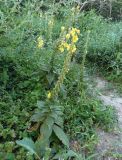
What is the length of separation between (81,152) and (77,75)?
1.23 m

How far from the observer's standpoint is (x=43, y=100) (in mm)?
4266

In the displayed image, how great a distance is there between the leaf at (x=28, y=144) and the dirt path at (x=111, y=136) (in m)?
0.83

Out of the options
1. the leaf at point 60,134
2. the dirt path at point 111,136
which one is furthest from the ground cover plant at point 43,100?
the dirt path at point 111,136

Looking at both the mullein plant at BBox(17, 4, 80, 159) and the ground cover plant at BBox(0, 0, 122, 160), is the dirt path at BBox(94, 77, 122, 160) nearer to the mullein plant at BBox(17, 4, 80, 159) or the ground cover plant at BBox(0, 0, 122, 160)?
the ground cover plant at BBox(0, 0, 122, 160)

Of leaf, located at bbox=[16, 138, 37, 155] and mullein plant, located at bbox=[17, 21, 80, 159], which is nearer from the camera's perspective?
leaf, located at bbox=[16, 138, 37, 155]

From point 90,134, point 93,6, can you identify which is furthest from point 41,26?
point 93,6

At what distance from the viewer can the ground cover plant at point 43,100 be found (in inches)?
144

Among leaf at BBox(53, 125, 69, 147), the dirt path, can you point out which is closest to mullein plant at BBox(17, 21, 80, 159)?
leaf at BBox(53, 125, 69, 147)

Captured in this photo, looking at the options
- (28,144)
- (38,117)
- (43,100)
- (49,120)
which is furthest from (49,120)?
(43,100)

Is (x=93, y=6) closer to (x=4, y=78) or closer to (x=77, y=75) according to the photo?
(x=77, y=75)

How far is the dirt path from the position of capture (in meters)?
4.00

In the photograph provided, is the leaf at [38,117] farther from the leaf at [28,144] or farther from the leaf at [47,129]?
the leaf at [28,144]

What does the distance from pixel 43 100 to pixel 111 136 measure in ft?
2.86

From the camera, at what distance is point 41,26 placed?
224 inches
